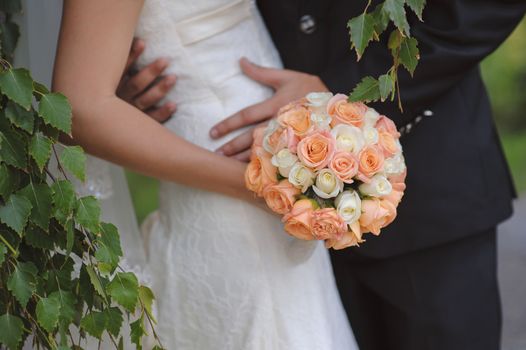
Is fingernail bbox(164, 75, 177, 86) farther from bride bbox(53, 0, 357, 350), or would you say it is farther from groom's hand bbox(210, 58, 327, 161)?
groom's hand bbox(210, 58, 327, 161)

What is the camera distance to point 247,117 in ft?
5.69

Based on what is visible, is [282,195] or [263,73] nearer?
[282,195]

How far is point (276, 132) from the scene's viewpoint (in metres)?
1.54

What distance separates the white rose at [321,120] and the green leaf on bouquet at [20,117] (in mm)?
483

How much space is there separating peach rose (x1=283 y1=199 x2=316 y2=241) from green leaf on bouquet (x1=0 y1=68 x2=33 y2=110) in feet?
1.57

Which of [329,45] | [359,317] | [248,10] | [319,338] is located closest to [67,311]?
[319,338]

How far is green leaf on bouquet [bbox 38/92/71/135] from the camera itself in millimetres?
1279

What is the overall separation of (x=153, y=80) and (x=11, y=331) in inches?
26.5

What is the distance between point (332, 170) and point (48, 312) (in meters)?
0.51

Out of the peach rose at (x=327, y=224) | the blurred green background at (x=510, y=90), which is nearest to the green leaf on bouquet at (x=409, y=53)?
the peach rose at (x=327, y=224)

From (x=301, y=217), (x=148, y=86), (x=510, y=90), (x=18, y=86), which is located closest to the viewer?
(x=18, y=86)

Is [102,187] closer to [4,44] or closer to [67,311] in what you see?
[4,44]

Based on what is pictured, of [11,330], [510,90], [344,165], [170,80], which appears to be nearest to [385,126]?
[344,165]

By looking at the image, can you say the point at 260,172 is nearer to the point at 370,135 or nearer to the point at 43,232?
the point at 370,135
